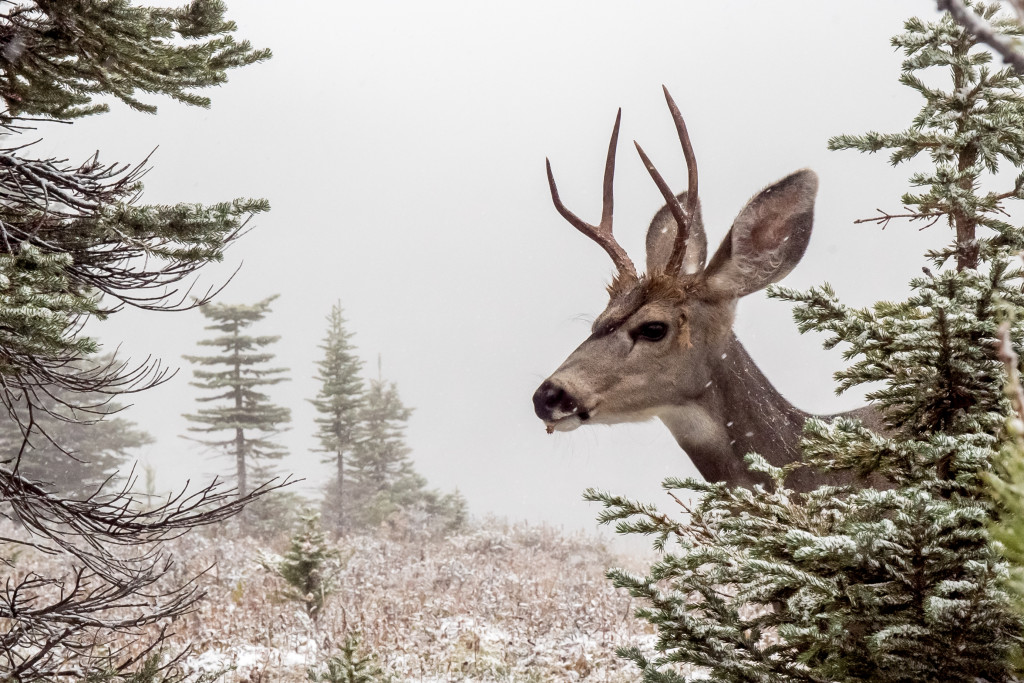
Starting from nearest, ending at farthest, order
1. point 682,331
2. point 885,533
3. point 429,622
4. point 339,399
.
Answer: point 885,533 < point 682,331 < point 429,622 < point 339,399

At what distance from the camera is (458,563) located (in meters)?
11.8

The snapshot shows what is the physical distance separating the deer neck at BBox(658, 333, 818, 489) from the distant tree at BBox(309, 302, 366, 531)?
18.9 m

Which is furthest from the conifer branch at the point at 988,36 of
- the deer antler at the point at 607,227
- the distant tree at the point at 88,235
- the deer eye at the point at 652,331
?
the deer antler at the point at 607,227

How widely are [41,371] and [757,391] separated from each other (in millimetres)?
4382

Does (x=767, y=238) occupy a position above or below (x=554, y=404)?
above

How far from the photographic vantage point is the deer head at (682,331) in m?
4.84

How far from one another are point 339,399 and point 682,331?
1972 centimetres

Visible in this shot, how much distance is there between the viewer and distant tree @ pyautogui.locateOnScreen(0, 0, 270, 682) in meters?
3.79

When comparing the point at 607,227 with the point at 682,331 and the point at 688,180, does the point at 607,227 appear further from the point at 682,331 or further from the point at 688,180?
the point at 682,331

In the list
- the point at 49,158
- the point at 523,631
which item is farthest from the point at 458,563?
the point at 49,158

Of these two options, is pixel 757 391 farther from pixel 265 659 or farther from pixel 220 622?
pixel 220 622

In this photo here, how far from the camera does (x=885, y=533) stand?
6.13 ft

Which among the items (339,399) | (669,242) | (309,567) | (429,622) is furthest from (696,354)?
(339,399)

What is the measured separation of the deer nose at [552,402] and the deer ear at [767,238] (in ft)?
4.32
